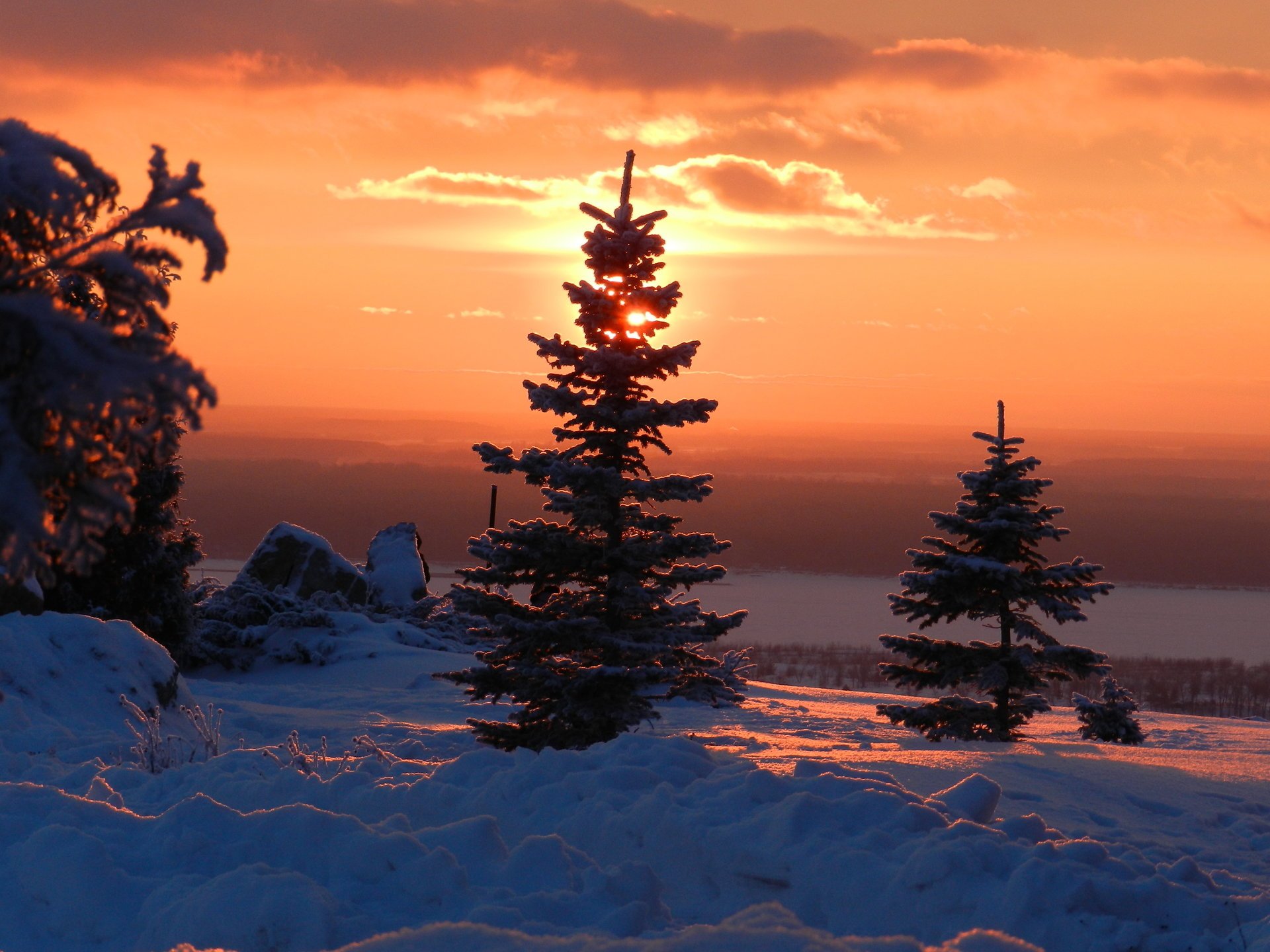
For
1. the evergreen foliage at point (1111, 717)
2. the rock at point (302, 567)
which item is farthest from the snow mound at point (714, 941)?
the rock at point (302, 567)

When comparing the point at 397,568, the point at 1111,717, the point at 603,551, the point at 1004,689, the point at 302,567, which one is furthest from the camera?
the point at 397,568

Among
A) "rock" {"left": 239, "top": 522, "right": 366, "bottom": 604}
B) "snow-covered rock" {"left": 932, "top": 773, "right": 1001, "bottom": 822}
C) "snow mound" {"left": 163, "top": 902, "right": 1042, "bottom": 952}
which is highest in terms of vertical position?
"rock" {"left": 239, "top": 522, "right": 366, "bottom": 604}

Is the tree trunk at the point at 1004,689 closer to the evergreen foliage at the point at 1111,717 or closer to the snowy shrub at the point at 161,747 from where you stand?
the evergreen foliage at the point at 1111,717

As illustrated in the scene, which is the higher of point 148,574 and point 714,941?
point 148,574

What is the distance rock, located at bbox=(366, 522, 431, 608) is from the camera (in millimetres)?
27906

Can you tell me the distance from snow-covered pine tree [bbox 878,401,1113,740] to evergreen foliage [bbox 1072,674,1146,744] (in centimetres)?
174

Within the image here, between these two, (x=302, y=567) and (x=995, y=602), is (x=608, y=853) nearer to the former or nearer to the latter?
(x=995, y=602)

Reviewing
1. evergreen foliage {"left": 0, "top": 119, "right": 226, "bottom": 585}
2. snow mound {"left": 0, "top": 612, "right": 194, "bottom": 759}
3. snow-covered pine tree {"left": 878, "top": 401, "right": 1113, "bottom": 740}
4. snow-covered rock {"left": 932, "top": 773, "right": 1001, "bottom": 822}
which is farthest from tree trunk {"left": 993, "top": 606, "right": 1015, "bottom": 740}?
evergreen foliage {"left": 0, "top": 119, "right": 226, "bottom": 585}

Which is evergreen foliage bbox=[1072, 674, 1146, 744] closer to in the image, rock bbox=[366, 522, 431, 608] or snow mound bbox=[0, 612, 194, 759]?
snow mound bbox=[0, 612, 194, 759]

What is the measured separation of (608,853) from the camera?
6500mm

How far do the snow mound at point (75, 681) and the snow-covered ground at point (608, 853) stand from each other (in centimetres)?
13

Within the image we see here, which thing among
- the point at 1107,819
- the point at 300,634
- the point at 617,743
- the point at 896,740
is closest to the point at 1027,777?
the point at 1107,819

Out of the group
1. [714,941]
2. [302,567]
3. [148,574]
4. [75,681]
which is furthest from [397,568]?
[714,941]

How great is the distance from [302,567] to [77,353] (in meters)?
24.6
